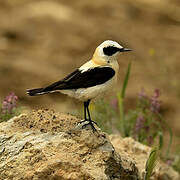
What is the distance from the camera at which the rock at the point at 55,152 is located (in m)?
4.40

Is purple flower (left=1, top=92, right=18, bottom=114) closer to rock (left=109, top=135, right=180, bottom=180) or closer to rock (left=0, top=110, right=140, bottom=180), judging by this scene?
rock (left=0, top=110, right=140, bottom=180)

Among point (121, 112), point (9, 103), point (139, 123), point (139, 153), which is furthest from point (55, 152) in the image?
point (121, 112)

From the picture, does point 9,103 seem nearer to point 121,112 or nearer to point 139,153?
point 139,153

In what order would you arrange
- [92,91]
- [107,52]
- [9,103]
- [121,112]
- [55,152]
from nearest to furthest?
1. [55,152]
2. [92,91]
3. [107,52]
4. [9,103]
5. [121,112]

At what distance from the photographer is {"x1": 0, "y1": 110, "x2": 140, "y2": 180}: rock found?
4.40 meters

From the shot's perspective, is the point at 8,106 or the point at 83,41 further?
the point at 83,41

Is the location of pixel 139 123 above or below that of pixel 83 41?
above

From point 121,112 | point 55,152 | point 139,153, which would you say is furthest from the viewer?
point 121,112

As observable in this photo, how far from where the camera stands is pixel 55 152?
452cm

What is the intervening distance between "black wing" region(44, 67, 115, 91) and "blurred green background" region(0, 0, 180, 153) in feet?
18.9

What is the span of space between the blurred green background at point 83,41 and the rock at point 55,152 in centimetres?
574

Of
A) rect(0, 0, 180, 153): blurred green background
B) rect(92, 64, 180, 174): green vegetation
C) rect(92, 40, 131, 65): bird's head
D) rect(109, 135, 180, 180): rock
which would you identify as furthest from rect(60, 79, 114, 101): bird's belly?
rect(0, 0, 180, 153): blurred green background

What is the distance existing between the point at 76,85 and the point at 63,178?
85 centimetres

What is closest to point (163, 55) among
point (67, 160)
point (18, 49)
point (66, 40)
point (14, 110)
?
point (66, 40)
